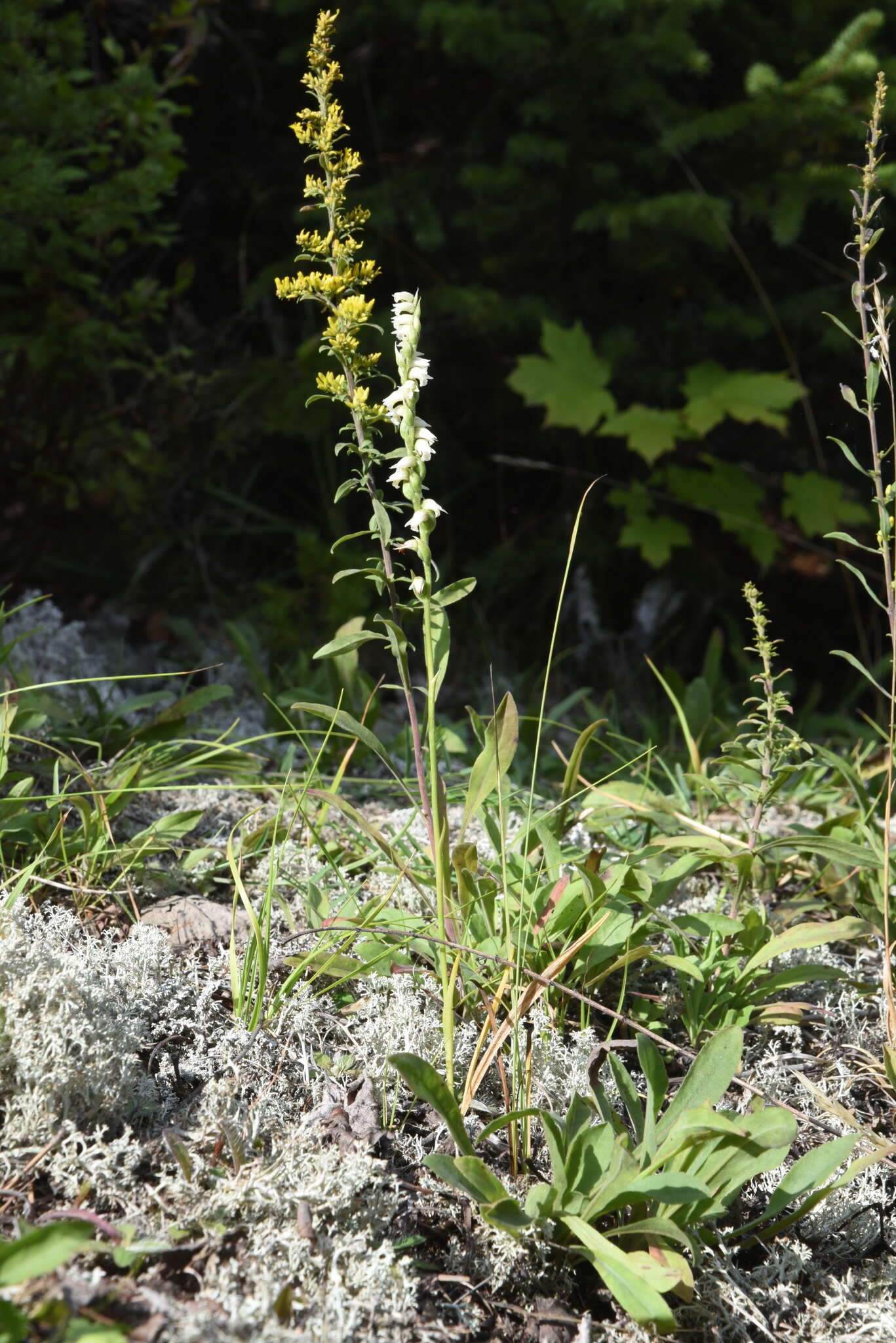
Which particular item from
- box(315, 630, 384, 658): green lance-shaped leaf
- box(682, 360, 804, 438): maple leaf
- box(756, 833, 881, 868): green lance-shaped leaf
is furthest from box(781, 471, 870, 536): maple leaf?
box(315, 630, 384, 658): green lance-shaped leaf

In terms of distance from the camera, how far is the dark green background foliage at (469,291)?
118 inches

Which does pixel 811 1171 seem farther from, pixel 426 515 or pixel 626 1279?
pixel 426 515

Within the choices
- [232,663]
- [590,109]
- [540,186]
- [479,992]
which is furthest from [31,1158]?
[590,109]

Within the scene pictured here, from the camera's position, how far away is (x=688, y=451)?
3.50m

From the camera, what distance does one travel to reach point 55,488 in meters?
3.00

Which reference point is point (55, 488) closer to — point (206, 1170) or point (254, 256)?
point (254, 256)

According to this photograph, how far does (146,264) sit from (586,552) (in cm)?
195

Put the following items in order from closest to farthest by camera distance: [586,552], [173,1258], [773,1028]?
[173,1258] → [773,1028] → [586,552]

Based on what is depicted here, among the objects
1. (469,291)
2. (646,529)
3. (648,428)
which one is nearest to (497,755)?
(648,428)

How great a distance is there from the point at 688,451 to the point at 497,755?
227 cm

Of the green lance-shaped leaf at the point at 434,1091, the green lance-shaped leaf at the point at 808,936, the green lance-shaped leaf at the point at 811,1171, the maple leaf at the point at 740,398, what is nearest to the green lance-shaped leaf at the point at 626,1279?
the green lance-shaped leaf at the point at 434,1091

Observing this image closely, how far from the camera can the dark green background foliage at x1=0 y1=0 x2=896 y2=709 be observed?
3.00 m

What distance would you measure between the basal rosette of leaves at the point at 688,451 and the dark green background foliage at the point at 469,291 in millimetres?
23

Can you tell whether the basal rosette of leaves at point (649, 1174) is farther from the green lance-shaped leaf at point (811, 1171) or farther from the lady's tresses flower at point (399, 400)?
the lady's tresses flower at point (399, 400)
